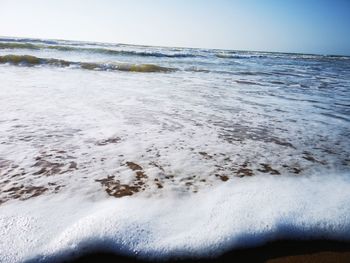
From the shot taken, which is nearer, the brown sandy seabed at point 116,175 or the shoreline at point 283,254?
the shoreline at point 283,254

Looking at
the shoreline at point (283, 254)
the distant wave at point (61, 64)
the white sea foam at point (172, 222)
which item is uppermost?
the white sea foam at point (172, 222)

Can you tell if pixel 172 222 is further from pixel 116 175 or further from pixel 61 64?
pixel 61 64

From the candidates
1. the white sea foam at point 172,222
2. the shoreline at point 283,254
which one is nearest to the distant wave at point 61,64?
the white sea foam at point 172,222

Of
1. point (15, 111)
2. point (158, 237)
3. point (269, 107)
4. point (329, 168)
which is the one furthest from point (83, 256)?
point (269, 107)

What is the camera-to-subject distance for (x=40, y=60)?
13.5 metres

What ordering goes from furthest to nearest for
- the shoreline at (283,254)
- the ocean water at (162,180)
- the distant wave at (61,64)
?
the distant wave at (61,64)
the ocean water at (162,180)
the shoreline at (283,254)

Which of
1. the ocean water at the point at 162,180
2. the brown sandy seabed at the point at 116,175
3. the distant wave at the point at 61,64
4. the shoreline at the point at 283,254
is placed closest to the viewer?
the shoreline at the point at 283,254

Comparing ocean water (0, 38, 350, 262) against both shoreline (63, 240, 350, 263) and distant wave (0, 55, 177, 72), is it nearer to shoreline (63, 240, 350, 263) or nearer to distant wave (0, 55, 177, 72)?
shoreline (63, 240, 350, 263)

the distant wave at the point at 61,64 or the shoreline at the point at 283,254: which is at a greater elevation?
the shoreline at the point at 283,254

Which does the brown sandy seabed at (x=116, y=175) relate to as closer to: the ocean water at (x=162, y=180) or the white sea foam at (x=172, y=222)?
the ocean water at (x=162, y=180)

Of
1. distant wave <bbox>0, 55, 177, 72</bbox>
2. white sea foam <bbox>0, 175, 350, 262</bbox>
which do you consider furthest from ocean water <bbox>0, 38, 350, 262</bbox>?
distant wave <bbox>0, 55, 177, 72</bbox>

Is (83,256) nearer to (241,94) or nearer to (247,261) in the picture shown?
(247,261)

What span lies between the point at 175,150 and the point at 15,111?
99.5 inches

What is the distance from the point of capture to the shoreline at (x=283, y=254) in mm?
1574
